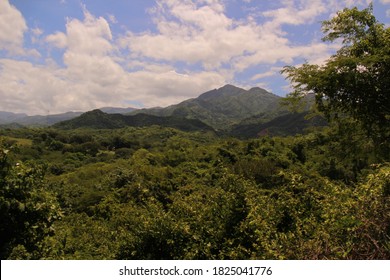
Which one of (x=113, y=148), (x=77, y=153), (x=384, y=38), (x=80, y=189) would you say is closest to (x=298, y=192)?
(x=384, y=38)

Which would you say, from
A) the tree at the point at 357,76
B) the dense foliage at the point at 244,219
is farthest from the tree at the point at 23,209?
the tree at the point at 357,76

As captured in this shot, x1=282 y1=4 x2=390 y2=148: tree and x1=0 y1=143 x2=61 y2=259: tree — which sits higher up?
x1=282 y1=4 x2=390 y2=148: tree

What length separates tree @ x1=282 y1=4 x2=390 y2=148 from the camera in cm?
1113

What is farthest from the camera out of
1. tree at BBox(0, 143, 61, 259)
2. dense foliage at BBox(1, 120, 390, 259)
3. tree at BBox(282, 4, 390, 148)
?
tree at BBox(282, 4, 390, 148)

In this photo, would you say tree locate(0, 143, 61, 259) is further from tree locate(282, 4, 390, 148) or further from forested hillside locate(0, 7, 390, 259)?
tree locate(282, 4, 390, 148)

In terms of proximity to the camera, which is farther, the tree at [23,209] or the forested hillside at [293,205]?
the tree at [23,209]

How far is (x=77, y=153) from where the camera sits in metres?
106

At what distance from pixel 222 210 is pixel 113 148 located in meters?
115

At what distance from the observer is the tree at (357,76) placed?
36.5 feet

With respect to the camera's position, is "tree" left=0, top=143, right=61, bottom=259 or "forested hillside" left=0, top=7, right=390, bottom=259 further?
"tree" left=0, top=143, right=61, bottom=259

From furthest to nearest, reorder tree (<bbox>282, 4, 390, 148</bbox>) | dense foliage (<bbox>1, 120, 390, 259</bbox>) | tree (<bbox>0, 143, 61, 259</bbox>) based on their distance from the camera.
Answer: tree (<bbox>282, 4, 390, 148</bbox>)
tree (<bbox>0, 143, 61, 259</bbox>)
dense foliage (<bbox>1, 120, 390, 259</bbox>)

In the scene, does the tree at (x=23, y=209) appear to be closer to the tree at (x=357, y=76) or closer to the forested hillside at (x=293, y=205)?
the forested hillside at (x=293, y=205)

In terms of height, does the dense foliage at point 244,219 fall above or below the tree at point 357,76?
below

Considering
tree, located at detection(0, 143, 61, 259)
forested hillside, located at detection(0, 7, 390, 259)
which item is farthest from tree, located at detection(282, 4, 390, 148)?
tree, located at detection(0, 143, 61, 259)
